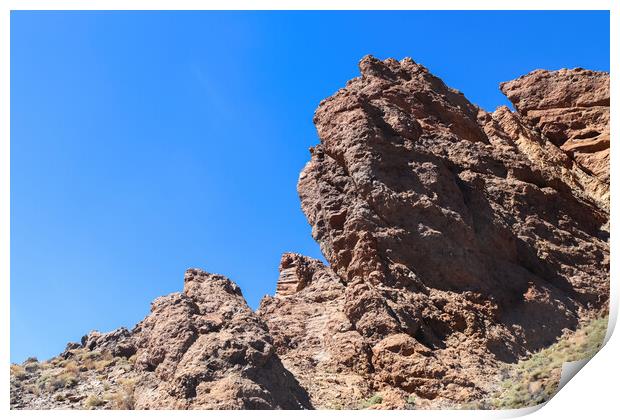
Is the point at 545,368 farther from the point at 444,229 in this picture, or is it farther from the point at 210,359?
the point at 210,359

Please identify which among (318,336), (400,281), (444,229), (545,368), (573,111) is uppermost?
(573,111)

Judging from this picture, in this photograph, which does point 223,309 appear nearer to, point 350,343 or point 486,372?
point 350,343

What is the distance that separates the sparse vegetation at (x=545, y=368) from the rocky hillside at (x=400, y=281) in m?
0.52

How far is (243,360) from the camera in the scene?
19.7 metres

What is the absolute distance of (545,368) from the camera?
19.6 meters

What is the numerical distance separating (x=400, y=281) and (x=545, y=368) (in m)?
5.69

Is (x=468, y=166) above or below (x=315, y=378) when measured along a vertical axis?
above

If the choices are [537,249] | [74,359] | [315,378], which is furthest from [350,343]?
[74,359]

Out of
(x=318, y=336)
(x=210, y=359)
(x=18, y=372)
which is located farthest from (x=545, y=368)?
(x=18, y=372)

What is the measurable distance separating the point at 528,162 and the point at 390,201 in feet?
22.3

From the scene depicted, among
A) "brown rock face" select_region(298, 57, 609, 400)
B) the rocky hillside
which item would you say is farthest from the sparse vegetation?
"brown rock face" select_region(298, 57, 609, 400)

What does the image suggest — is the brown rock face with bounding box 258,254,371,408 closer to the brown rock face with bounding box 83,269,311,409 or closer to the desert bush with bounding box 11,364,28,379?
the brown rock face with bounding box 83,269,311,409

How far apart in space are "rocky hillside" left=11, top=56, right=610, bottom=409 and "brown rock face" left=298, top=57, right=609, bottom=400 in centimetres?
6
